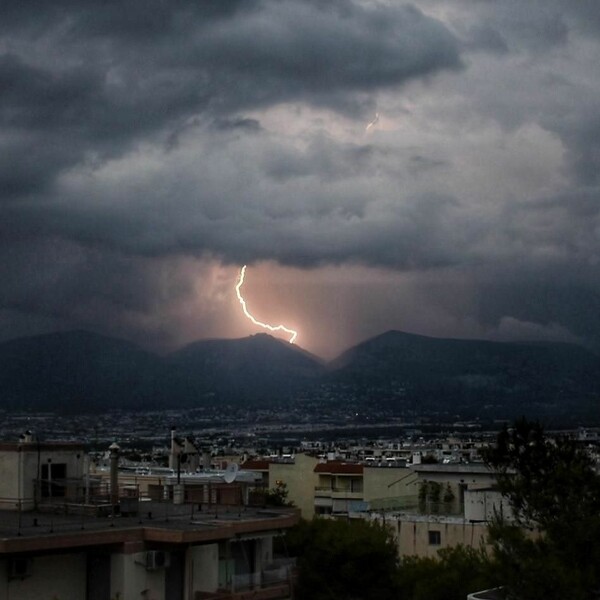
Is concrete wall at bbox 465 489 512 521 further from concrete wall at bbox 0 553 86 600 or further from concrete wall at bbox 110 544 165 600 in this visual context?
concrete wall at bbox 0 553 86 600

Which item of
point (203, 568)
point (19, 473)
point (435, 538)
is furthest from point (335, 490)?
point (203, 568)

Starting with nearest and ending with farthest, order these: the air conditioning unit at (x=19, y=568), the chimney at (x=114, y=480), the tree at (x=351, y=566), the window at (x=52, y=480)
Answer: the air conditioning unit at (x=19, y=568) → the chimney at (x=114, y=480) → the window at (x=52, y=480) → the tree at (x=351, y=566)

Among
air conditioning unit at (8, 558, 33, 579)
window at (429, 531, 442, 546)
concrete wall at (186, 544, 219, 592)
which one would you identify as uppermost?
air conditioning unit at (8, 558, 33, 579)

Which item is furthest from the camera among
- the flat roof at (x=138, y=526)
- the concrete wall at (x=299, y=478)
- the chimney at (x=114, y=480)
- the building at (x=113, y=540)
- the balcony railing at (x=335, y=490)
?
the concrete wall at (x=299, y=478)

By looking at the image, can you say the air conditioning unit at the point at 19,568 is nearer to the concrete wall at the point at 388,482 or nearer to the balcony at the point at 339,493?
the concrete wall at the point at 388,482

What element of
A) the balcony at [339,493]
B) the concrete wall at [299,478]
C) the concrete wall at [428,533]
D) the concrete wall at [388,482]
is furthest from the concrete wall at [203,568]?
the concrete wall at [299,478]

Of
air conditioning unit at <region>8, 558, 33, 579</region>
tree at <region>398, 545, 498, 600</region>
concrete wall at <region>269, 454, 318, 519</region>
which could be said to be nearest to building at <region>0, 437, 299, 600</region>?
air conditioning unit at <region>8, 558, 33, 579</region>
